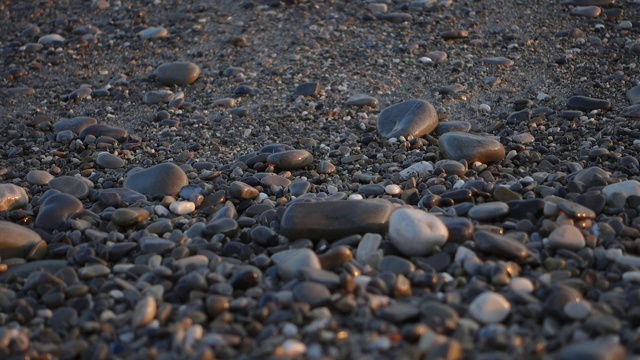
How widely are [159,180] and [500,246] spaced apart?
1885 mm

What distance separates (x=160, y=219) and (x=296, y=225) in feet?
2.45

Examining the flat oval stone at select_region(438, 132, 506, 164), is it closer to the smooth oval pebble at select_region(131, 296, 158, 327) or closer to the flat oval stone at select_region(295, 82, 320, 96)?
the flat oval stone at select_region(295, 82, 320, 96)

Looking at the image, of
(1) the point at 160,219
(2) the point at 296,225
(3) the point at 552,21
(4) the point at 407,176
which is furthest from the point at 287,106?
(3) the point at 552,21

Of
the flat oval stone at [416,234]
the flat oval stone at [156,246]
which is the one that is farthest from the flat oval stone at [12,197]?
the flat oval stone at [416,234]

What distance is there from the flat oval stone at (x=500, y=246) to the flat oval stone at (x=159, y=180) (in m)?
1.69

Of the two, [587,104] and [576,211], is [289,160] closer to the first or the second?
[576,211]

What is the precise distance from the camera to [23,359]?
2162 mm

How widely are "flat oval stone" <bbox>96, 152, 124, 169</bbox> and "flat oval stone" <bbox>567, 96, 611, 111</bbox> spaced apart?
2.83 metres

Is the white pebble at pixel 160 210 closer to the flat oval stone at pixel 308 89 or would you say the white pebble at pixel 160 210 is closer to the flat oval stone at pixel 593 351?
the flat oval stone at pixel 308 89

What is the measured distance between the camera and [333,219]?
9.38 feet

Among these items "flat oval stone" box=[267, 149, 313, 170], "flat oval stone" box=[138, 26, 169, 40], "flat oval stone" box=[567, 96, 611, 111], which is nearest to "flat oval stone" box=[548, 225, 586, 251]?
"flat oval stone" box=[267, 149, 313, 170]

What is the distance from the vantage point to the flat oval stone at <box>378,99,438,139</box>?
13.9 ft

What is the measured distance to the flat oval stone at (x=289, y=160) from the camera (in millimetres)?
3924

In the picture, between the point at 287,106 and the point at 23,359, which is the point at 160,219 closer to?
the point at 23,359
